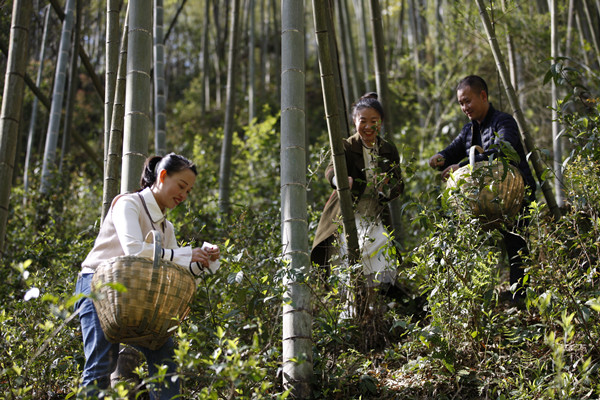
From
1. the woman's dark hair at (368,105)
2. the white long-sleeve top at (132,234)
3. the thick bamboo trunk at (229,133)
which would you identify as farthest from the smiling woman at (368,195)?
the thick bamboo trunk at (229,133)

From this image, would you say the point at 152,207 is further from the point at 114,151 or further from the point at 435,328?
the point at 435,328

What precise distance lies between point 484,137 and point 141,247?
6.74 ft

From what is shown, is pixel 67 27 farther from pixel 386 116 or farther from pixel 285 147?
pixel 285 147

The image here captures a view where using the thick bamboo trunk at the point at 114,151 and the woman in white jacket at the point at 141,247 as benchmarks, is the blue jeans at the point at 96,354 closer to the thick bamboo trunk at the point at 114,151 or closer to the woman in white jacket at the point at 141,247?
the woman in white jacket at the point at 141,247

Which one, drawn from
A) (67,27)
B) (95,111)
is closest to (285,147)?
(67,27)

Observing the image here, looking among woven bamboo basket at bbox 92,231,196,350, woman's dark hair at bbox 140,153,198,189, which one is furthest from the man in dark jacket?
woven bamboo basket at bbox 92,231,196,350

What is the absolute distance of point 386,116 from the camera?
3922mm

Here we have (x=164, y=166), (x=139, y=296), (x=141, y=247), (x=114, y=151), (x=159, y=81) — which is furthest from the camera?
(x=159, y=81)

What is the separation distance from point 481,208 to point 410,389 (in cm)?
89

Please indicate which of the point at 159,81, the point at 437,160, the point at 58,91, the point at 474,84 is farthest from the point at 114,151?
the point at 58,91

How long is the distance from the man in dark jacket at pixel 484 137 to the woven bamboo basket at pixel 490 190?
0.21m

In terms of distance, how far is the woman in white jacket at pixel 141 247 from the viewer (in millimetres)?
2270

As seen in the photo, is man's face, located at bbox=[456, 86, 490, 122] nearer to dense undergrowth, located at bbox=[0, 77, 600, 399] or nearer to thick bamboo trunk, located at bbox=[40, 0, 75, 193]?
dense undergrowth, located at bbox=[0, 77, 600, 399]

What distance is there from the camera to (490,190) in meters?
2.97
